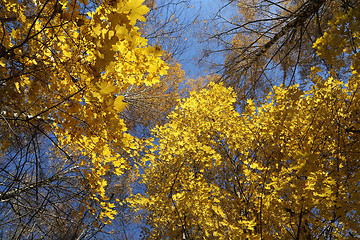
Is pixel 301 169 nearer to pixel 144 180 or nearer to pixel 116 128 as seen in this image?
pixel 116 128

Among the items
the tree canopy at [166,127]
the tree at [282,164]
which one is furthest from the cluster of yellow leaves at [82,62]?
the tree at [282,164]

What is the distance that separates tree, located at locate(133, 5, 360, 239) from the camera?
1887 mm

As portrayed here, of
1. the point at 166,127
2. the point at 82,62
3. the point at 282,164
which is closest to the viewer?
the point at 82,62

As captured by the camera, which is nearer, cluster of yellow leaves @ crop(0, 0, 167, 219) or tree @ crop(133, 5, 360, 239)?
cluster of yellow leaves @ crop(0, 0, 167, 219)

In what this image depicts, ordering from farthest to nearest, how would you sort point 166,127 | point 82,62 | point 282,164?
point 166,127
point 282,164
point 82,62

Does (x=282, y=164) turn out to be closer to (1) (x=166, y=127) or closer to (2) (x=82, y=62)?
(1) (x=166, y=127)

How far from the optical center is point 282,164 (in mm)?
3785

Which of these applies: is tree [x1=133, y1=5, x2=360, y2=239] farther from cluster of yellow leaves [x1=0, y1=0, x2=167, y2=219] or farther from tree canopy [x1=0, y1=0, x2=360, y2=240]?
cluster of yellow leaves [x1=0, y1=0, x2=167, y2=219]

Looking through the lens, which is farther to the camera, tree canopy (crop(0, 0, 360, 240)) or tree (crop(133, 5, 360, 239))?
tree (crop(133, 5, 360, 239))

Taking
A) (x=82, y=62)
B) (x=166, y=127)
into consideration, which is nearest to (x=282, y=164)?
(x=166, y=127)

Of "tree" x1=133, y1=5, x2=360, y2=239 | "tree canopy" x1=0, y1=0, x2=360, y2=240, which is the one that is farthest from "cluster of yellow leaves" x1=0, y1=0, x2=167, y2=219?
"tree" x1=133, y1=5, x2=360, y2=239

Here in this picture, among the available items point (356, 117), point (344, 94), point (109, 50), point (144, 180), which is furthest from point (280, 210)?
point (144, 180)

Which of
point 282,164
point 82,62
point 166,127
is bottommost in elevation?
point 82,62

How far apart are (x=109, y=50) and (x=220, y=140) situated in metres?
3.36
